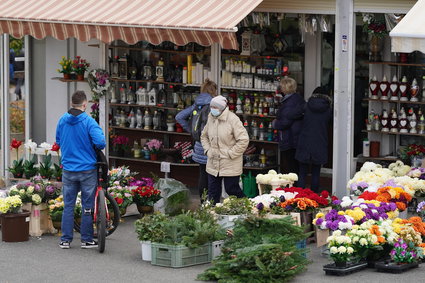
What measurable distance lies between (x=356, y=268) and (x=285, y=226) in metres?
0.89

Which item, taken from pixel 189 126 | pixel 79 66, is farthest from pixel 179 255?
pixel 79 66

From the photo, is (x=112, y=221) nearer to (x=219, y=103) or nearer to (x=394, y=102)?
(x=219, y=103)

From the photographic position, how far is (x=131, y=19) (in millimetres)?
14406

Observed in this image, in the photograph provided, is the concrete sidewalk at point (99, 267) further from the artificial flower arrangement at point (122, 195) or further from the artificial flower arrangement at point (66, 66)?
the artificial flower arrangement at point (66, 66)

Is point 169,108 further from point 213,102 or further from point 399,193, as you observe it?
point 399,193

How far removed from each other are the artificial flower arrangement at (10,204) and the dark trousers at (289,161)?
429 cm

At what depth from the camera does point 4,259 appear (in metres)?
11.8

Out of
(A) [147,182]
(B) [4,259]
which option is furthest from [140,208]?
(B) [4,259]

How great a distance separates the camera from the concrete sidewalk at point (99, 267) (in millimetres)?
10750

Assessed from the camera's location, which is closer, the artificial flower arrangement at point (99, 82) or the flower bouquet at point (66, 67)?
the artificial flower arrangement at point (99, 82)

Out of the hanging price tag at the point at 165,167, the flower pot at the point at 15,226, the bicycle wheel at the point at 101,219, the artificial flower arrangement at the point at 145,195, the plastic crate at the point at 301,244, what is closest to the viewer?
the plastic crate at the point at 301,244

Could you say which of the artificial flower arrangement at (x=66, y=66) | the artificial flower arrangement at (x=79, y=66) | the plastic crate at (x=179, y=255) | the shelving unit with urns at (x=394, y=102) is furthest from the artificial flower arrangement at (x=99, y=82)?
the plastic crate at (x=179, y=255)

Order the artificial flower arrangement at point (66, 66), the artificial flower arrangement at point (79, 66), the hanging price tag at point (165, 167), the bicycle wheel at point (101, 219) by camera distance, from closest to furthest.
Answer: the bicycle wheel at point (101, 219)
the hanging price tag at point (165, 167)
the artificial flower arrangement at point (79, 66)
the artificial flower arrangement at point (66, 66)

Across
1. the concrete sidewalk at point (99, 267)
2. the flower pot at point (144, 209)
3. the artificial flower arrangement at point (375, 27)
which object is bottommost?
the concrete sidewalk at point (99, 267)
